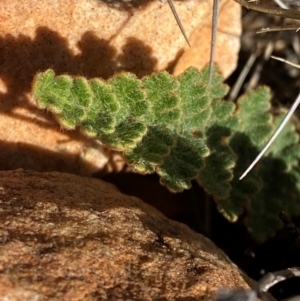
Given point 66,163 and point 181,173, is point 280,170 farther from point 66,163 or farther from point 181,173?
point 66,163

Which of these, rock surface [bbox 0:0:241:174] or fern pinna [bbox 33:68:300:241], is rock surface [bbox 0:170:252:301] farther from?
rock surface [bbox 0:0:241:174]

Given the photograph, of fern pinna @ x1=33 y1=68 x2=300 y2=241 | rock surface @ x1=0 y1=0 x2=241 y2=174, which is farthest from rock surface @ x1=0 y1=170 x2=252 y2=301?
rock surface @ x1=0 y1=0 x2=241 y2=174

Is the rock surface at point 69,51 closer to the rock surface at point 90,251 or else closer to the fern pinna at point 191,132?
the fern pinna at point 191,132

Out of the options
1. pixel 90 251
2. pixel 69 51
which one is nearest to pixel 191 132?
pixel 69 51

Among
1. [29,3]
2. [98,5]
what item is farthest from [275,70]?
[29,3]

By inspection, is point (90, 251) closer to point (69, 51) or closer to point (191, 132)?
point (191, 132)

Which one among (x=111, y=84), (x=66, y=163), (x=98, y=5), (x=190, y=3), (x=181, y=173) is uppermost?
(x=190, y=3)
